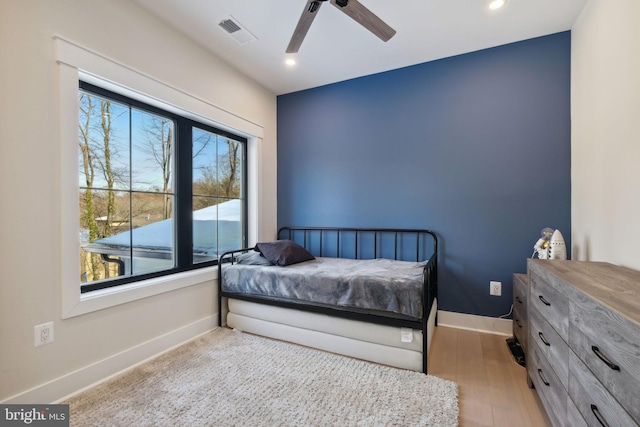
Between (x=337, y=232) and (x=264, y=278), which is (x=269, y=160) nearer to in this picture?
(x=337, y=232)

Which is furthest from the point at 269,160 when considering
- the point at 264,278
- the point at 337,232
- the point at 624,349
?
the point at 624,349

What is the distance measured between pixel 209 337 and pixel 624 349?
248cm

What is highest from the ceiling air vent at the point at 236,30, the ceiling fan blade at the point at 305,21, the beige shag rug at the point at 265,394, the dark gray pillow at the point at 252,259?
the ceiling air vent at the point at 236,30

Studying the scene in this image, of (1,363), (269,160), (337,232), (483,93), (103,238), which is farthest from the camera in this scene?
(269,160)

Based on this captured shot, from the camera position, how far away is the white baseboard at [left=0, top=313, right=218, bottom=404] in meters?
1.45

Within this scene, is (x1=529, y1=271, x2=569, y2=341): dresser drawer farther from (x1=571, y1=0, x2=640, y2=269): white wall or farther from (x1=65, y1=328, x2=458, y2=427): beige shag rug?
(x1=65, y1=328, x2=458, y2=427): beige shag rug

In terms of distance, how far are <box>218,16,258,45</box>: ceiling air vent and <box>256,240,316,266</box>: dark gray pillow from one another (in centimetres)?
181

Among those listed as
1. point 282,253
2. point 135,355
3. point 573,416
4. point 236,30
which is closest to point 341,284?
point 282,253

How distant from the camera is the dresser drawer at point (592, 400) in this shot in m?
0.77

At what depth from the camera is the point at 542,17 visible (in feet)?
6.74

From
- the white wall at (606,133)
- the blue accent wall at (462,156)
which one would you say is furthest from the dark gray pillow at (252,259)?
the white wall at (606,133)

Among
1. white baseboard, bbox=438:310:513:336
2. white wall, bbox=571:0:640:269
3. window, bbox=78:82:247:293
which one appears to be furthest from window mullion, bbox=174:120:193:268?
white wall, bbox=571:0:640:269

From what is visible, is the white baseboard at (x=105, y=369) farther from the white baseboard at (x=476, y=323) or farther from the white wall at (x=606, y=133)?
the white wall at (x=606, y=133)

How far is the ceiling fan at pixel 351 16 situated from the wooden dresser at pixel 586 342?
5.73ft
